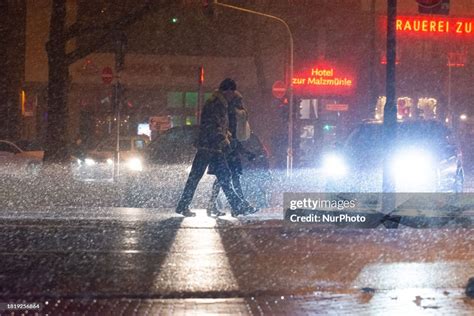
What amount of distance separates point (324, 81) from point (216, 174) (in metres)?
30.1

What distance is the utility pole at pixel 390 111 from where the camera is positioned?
11.9 meters

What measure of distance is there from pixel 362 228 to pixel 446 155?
4235 mm

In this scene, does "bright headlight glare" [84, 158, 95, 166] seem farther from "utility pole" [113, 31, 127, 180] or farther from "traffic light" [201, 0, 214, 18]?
"traffic light" [201, 0, 214, 18]

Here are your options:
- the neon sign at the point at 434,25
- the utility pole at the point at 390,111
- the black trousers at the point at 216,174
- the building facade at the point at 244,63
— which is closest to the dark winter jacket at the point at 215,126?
the black trousers at the point at 216,174

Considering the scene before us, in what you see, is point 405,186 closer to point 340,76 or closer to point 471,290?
point 471,290

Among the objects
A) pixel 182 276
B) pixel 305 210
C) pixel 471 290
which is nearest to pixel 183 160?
pixel 305 210

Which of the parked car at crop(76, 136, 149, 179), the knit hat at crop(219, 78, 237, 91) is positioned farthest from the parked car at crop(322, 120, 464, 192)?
the parked car at crop(76, 136, 149, 179)

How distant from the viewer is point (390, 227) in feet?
36.7

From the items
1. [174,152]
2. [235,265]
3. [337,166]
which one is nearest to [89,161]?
[174,152]

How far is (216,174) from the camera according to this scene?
11570 mm

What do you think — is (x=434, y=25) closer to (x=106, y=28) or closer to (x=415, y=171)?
(x=106, y=28)

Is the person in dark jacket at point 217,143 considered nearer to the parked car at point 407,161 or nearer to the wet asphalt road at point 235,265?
the wet asphalt road at point 235,265

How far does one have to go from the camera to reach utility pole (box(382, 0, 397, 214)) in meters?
11.9

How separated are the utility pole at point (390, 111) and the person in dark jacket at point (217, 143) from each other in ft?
6.77
